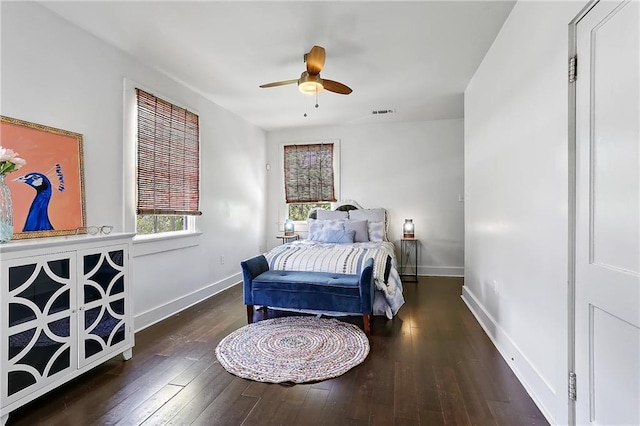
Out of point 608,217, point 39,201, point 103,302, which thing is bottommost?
point 103,302

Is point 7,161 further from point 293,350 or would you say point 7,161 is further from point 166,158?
point 293,350

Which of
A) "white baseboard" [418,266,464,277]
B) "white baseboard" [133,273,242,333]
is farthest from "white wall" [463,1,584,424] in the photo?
"white baseboard" [133,273,242,333]

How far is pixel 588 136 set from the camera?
1.50m

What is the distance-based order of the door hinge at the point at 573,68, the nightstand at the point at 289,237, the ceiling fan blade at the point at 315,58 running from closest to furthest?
the door hinge at the point at 573,68 → the ceiling fan blade at the point at 315,58 → the nightstand at the point at 289,237

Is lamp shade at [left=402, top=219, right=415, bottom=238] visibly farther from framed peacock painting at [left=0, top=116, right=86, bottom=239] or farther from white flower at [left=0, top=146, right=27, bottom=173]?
white flower at [left=0, top=146, right=27, bottom=173]

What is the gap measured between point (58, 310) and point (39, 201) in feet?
2.71

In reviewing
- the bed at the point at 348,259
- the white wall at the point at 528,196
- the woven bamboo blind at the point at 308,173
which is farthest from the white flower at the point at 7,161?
the woven bamboo blind at the point at 308,173

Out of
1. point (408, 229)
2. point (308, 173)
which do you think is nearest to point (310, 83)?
point (308, 173)

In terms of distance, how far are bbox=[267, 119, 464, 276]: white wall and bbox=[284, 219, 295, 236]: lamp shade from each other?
1104 mm

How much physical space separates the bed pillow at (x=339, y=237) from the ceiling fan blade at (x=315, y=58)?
2507 mm

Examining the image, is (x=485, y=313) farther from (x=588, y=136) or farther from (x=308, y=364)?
(x=588, y=136)

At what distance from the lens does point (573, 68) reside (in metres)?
1.61

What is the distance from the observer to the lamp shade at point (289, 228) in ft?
19.3

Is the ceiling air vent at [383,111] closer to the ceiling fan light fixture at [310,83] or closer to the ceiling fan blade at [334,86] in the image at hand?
the ceiling fan blade at [334,86]
